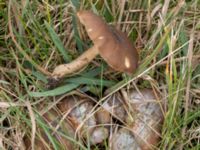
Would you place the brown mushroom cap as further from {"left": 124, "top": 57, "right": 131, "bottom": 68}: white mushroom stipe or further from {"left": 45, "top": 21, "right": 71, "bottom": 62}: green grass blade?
{"left": 45, "top": 21, "right": 71, "bottom": 62}: green grass blade

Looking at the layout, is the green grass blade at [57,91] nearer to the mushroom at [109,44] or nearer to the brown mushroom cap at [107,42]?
the mushroom at [109,44]

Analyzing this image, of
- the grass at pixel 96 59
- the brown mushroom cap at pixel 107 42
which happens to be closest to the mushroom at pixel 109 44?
the brown mushroom cap at pixel 107 42

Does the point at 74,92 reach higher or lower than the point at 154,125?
higher

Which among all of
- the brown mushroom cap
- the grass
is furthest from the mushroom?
the grass

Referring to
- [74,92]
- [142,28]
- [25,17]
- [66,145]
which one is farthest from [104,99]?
[25,17]

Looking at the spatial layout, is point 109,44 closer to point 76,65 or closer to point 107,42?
point 107,42

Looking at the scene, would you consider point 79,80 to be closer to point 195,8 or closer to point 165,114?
point 165,114

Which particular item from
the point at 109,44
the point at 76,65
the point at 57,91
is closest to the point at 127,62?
the point at 109,44
